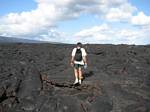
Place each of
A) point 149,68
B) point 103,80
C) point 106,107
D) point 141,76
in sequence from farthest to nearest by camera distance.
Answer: point 149,68 < point 141,76 < point 103,80 < point 106,107

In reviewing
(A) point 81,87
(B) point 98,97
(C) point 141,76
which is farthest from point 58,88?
(C) point 141,76

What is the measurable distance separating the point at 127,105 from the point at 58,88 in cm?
442

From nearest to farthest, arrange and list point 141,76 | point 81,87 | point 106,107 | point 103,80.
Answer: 1. point 106,107
2. point 81,87
3. point 103,80
4. point 141,76

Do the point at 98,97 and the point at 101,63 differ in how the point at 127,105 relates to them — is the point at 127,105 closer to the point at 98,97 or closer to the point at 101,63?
the point at 98,97

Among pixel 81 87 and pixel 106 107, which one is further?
pixel 81 87

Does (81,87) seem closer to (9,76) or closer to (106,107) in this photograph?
(106,107)

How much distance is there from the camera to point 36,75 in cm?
2106

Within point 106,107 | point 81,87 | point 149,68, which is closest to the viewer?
point 106,107

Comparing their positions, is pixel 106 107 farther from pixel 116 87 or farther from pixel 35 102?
pixel 35 102

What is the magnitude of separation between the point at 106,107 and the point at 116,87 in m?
2.54

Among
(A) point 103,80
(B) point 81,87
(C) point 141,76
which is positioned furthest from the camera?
(C) point 141,76

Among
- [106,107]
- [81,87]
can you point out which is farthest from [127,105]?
[81,87]

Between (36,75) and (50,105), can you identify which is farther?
(36,75)

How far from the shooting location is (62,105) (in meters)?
17.2
